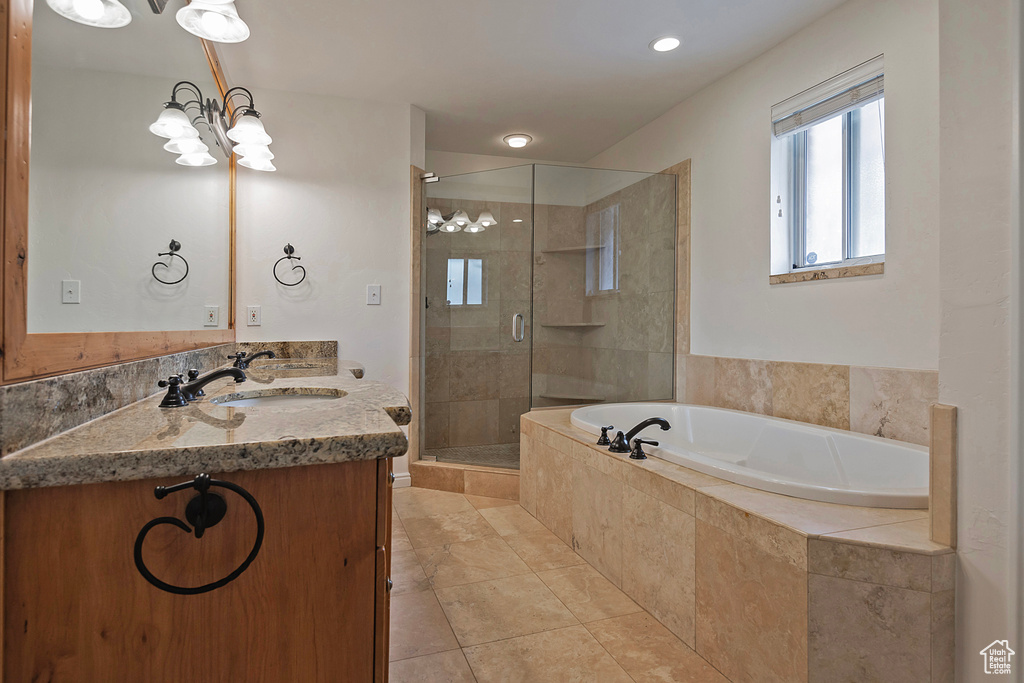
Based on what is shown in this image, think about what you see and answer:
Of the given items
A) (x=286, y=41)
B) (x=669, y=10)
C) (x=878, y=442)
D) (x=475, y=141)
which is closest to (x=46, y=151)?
(x=286, y=41)

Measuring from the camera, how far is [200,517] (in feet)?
2.36

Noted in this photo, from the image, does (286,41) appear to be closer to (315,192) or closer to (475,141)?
(315,192)

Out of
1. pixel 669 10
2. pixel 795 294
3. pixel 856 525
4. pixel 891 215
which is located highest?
pixel 669 10

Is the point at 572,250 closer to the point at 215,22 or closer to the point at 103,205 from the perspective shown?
the point at 215,22

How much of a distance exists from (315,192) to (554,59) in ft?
5.13

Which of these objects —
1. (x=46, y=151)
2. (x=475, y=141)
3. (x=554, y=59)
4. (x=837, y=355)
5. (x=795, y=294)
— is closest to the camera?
(x=46, y=151)

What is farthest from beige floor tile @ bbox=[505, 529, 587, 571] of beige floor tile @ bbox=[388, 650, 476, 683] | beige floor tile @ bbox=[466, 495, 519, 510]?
beige floor tile @ bbox=[388, 650, 476, 683]

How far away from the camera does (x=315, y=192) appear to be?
307cm

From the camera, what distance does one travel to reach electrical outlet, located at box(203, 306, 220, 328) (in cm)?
226

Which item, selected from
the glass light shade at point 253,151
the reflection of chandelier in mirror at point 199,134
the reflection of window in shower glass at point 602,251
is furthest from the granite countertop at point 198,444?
the reflection of window in shower glass at point 602,251

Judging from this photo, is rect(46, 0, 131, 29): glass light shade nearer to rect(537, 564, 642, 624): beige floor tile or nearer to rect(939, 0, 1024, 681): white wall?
rect(939, 0, 1024, 681): white wall

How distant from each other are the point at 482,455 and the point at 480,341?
75 cm

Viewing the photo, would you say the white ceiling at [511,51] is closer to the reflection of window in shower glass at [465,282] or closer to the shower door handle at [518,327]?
the reflection of window in shower glass at [465,282]

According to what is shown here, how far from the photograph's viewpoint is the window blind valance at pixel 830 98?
6.88 ft
